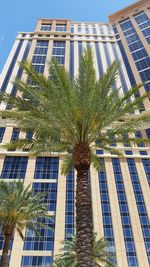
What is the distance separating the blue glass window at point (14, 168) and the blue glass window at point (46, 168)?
275 centimetres

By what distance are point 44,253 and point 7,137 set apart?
28353 millimetres

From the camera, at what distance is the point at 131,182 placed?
173 ft

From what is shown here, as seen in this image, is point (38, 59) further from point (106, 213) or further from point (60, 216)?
point (106, 213)

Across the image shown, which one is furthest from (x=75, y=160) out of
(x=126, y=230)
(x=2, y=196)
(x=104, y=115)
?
(x=126, y=230)

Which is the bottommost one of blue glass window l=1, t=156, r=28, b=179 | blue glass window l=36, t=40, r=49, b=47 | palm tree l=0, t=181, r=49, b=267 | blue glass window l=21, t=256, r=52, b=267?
palm tree l=0, t=181, r=49, b=267

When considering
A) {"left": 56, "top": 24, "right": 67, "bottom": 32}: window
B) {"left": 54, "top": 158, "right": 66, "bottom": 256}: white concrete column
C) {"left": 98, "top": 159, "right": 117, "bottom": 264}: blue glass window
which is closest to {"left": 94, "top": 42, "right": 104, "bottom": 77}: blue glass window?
{"left": 56, "top": 24, "right": 67, "bottom": 32}: window

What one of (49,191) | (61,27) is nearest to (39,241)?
(49,191)

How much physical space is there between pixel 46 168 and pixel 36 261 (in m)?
19.6

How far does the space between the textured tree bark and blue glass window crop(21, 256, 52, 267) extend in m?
31.7

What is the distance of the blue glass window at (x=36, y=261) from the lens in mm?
39219

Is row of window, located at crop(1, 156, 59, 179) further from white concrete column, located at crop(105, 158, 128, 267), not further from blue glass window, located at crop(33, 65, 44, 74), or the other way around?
blue glass window, located at crop(33, 65, 44, 74)

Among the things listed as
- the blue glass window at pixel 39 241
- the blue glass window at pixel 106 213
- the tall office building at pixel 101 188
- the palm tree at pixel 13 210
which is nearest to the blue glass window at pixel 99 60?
the tall office building at pixel 101 188

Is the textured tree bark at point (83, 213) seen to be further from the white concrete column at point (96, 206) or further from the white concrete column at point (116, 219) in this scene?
the white concrete column at point (96, 206)

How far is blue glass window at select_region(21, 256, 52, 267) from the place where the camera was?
129 ft
